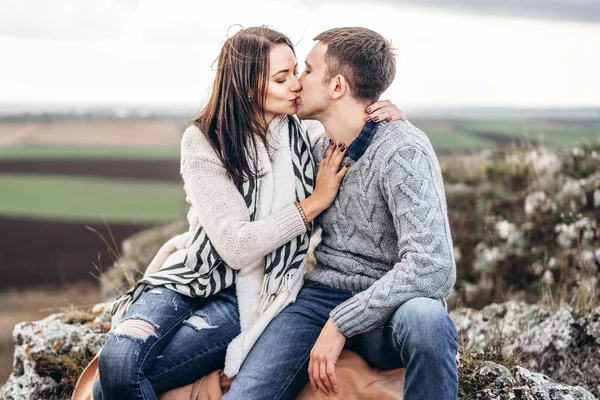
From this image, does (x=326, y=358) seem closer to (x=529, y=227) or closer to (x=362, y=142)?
(x=362, y=142)

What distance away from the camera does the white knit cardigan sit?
3.27m

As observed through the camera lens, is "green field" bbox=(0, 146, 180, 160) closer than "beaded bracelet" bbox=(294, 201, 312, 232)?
No

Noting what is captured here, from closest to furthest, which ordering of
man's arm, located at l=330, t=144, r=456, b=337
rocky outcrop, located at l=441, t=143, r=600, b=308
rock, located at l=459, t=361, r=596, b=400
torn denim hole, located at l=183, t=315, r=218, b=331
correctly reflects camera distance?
man's arm, located at l=330, t=144, r=456, b=337 < torn denim hole, located at l=183, t=315, r=218, b=331 < rock, located at l=459, t=361, r=596, b=400 < rocky outcrop, located at l=441, t=143, r=600, b=308

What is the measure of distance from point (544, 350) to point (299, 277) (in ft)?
6.05

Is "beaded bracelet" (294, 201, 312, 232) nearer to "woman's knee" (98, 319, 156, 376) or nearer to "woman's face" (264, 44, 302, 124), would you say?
"woman's face" (264, 44, 302, 124)

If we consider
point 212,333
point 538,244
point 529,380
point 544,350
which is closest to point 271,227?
point 212,333

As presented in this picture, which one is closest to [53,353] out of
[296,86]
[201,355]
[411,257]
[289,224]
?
[201,355]

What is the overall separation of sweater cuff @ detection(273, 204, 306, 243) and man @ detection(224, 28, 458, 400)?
21 centimetres

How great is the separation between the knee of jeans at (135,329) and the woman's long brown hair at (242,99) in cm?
84

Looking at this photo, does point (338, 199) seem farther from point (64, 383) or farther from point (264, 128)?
point (64, 383)

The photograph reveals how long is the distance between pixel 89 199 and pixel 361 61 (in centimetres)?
3406

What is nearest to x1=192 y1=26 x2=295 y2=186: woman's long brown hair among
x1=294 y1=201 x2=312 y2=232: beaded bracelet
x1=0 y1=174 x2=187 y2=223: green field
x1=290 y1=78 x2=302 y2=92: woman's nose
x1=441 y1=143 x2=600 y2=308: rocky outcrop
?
x1=290 y1=78 x2=302 y2=92: woman's nose

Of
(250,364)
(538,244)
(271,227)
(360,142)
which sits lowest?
(538,244)

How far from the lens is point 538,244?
26.7 ft
